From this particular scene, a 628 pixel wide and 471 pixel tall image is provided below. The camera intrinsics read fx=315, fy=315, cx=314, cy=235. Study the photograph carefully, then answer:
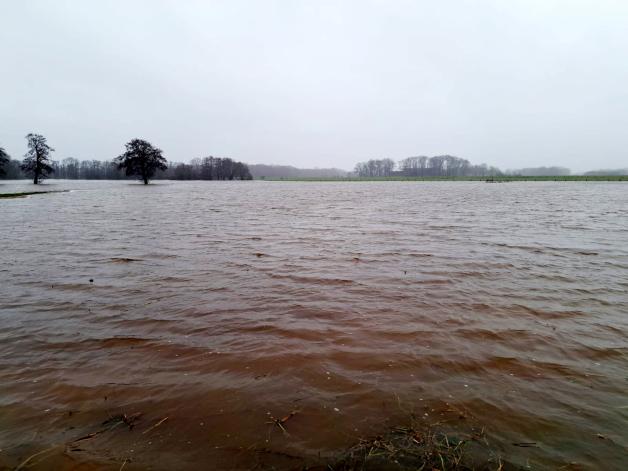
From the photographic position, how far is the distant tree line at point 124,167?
71.6m

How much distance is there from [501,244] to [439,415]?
11.2 metres

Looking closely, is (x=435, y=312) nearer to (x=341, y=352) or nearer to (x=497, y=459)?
(x=341, y=352)

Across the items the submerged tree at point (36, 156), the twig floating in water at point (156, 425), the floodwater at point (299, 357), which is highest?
the submerged tree at point (36, 156)

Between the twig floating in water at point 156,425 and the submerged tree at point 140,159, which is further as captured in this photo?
the submerged tree at point 140,159

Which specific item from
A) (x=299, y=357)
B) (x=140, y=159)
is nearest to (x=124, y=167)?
(x=140, y=159)

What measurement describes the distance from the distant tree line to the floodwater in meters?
80.7

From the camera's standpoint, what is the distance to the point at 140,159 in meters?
79.9

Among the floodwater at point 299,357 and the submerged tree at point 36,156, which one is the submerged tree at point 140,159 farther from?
the floodwater at point 299,357

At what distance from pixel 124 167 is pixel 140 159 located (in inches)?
237

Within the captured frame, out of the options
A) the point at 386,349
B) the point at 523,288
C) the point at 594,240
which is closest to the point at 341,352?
the point at 386,349

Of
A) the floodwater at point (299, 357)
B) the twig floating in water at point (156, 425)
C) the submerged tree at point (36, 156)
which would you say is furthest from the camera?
the submerged tree at point (36, 156)

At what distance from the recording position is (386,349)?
480 centimetres

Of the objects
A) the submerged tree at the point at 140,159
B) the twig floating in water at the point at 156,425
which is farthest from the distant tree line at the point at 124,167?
the twig floating in water at the point at 156,425

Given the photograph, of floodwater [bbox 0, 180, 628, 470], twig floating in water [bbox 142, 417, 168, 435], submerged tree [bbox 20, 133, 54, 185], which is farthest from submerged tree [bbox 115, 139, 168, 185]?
twig floating in water [bbox 142, 417, 168, 435]
